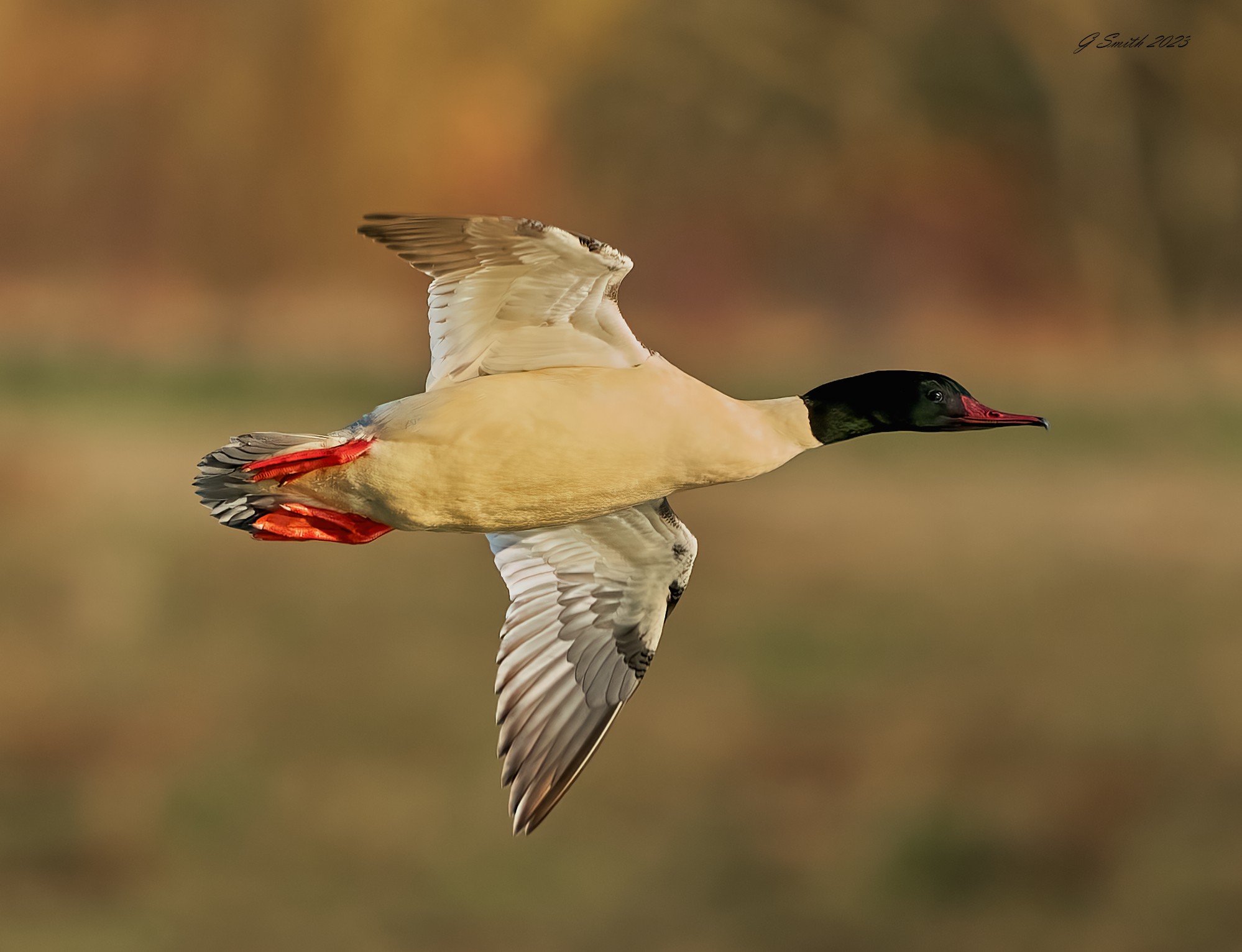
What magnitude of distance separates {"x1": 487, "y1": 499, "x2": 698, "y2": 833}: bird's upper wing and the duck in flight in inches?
9.7

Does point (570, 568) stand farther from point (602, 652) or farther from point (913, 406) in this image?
point (913, 406)

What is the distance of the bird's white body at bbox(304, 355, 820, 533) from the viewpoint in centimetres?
318

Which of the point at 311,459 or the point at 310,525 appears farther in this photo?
the point at 310,525

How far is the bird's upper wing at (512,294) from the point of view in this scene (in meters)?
2.97

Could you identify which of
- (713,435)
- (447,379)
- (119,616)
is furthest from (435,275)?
(119,616)

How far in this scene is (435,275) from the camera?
3.13m

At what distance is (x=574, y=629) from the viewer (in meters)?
3.96

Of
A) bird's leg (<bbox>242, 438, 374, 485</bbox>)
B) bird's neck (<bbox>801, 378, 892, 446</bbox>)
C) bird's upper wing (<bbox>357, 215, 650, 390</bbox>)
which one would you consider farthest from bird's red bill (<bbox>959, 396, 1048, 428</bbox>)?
bird's leg (<bbox>242, 438, 374, 485</bbox>)

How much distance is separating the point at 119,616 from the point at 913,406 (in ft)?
43.2

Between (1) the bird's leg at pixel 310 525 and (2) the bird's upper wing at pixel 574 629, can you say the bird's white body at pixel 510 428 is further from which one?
(2) the bird's upper wing at pixel 574 629

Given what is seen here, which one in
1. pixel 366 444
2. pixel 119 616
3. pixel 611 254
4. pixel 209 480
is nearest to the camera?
pixel 611 254

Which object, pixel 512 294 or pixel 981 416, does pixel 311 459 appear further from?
pixel 981 416

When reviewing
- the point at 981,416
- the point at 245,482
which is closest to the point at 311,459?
the point at 245,482

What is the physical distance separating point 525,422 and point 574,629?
947 millimetres
